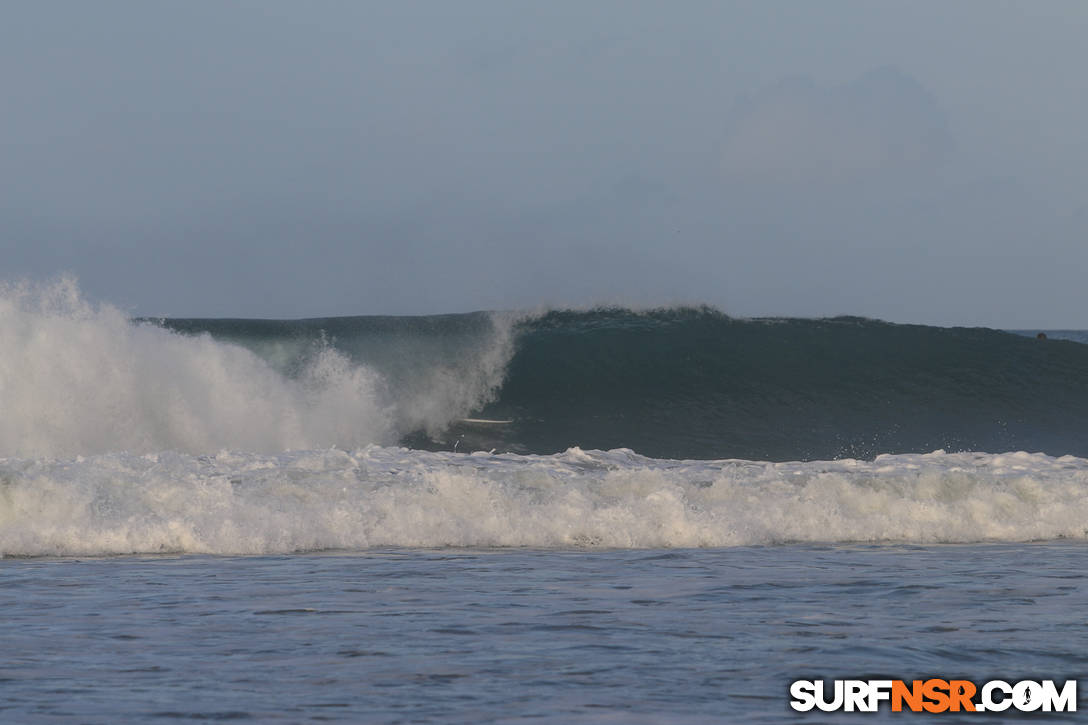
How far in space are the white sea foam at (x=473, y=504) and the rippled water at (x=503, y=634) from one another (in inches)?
32.6

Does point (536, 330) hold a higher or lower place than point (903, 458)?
higher

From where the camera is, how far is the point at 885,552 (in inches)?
351

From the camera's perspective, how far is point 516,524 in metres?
9.68

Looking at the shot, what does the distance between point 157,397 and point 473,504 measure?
7.05 metres

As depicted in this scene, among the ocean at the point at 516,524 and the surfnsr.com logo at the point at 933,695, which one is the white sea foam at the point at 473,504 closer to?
the ocean at the point at 516,524

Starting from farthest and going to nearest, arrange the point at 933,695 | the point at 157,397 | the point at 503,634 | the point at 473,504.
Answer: the point at 157,397 → the point at 473,504 → the point at 503,634 → the point at 933,695

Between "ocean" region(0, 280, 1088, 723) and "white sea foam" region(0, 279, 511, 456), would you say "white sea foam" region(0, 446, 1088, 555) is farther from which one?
"white sea foam" region(0, 279, 511, 456)

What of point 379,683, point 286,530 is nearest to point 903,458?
point 286,530

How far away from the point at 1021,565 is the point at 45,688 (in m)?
6.15

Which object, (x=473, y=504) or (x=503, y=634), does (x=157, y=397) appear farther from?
(x=503, y=634)

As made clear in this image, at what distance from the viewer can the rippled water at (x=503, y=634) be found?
4.38m

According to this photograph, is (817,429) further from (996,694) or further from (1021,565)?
(996,694)

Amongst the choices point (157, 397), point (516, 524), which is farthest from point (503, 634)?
point (157, 397)

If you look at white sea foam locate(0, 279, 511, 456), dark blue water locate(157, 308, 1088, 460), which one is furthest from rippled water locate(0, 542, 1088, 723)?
dark blue water locate(157, 308, 1088, 460)
